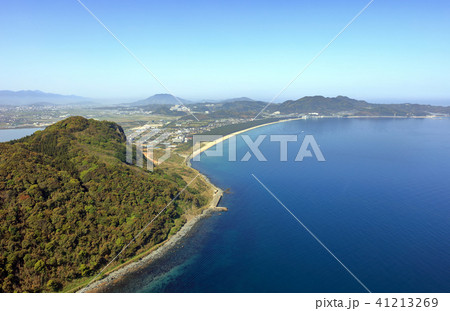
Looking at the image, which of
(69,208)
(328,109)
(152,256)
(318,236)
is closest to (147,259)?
(152,256)

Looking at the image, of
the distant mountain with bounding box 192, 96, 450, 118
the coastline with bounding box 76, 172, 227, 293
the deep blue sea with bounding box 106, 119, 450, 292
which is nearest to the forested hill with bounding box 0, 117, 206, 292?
the coastline with bounding box 76, 172, 227, 293

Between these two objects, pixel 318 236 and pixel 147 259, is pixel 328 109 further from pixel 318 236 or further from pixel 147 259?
pixel 147 259

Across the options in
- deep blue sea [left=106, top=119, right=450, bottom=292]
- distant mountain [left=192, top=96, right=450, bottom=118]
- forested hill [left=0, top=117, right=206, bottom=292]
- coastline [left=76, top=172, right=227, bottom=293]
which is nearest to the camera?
forested hill [left=0, top=117, right=206, bottom=292]

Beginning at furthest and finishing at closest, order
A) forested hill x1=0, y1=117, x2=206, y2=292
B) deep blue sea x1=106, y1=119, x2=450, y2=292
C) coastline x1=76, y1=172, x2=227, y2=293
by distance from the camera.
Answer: deep blue sea x1=106, y1=119, x2=450, y2=292
coastline x1=76, y1=172, x2=227, y2=293
forested hill x1=0, y1=117, x2=206, y2=292

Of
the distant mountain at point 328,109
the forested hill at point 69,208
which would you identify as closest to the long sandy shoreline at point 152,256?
the forested hill at point 69,208

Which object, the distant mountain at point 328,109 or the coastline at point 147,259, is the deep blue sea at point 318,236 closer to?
the coastline at point 147,259

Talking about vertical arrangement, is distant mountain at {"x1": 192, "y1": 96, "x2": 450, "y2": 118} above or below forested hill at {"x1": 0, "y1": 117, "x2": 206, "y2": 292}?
above

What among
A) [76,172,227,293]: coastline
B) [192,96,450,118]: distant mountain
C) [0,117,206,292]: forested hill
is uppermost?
[192,96,450,118]: distant mountain

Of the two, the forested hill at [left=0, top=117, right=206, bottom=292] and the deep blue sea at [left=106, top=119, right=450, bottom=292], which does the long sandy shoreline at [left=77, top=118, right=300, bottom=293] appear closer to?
the deep blue sea at [left=106, top=119, right=450, bottom=292]
